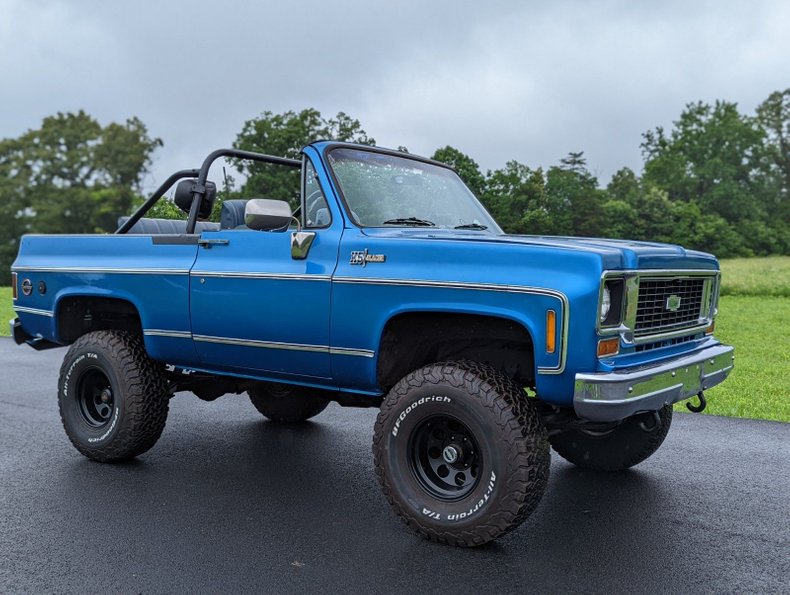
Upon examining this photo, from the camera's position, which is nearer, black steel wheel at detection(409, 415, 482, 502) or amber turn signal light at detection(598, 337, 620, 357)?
amber turn signal light at detection(598, 337, 620, 357)

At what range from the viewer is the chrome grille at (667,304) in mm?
4055

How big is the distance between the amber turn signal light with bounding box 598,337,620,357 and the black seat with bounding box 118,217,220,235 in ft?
11.8

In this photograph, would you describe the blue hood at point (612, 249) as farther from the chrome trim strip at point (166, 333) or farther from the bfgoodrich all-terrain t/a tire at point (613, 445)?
the chrome trim strip at point (166, 333)

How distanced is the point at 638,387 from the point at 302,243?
2.00 m

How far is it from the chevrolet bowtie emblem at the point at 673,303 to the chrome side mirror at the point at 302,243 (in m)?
1.99

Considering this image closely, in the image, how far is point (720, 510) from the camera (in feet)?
15.0

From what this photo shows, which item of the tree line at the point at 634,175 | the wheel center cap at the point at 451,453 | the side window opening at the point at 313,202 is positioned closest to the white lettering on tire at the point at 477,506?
the wheel center cap at the point at 451,453

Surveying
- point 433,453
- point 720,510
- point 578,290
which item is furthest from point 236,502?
A: point 720,510

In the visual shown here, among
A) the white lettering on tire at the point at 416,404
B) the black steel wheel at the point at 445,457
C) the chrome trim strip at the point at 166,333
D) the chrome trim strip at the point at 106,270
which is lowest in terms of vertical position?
the black steel wheel at the point at 445,457

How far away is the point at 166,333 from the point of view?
5258 millimetres

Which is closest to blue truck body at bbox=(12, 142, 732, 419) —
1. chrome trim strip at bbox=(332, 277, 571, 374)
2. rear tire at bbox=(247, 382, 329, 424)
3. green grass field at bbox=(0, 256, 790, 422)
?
chrome trim strip at bbox=(332, 277, 571, 374)

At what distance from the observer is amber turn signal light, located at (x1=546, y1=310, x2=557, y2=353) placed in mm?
3691

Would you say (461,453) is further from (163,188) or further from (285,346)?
(163,188)

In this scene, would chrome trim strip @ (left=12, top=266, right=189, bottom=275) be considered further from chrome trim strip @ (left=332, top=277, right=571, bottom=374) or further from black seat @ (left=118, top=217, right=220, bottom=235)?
chrome trim strip @ (left=332, top=277, right=571, bottom=374)
